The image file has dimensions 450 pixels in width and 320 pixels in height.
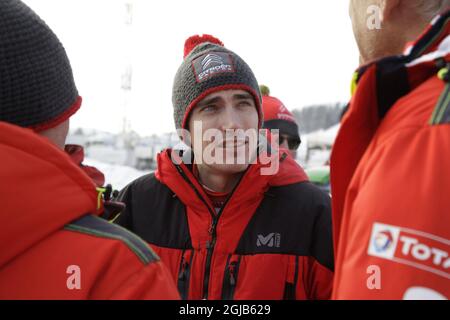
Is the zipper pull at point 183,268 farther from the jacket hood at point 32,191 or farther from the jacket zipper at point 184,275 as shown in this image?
the jacket hood at point 32,191

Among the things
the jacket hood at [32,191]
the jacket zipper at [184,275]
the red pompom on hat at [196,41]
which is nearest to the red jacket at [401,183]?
the jacket hood at [32,191]

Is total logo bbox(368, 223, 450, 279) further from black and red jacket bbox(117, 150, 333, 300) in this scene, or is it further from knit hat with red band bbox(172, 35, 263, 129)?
knit hat with red band bbox(172, 35, 263, 129)

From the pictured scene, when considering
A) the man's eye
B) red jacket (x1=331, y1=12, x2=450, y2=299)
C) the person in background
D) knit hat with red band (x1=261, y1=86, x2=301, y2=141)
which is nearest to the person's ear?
red jacket (x1=331, y1=12, x2=450, y2=299)

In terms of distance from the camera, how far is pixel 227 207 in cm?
215

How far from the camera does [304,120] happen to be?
51594 mm

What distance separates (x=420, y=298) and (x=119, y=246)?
594 mm

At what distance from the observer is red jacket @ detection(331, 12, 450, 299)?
2.57 ft

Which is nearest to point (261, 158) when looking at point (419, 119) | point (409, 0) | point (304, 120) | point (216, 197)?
point (216, 197)

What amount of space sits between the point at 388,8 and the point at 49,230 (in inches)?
36.0

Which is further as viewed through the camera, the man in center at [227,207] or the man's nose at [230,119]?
the man's nose at [230,119]

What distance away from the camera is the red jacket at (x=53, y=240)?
894mm

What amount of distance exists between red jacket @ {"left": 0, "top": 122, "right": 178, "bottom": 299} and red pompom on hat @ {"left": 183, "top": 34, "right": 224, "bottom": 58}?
6.17 ft

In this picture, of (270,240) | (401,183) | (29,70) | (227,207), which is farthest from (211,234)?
(401,183)
